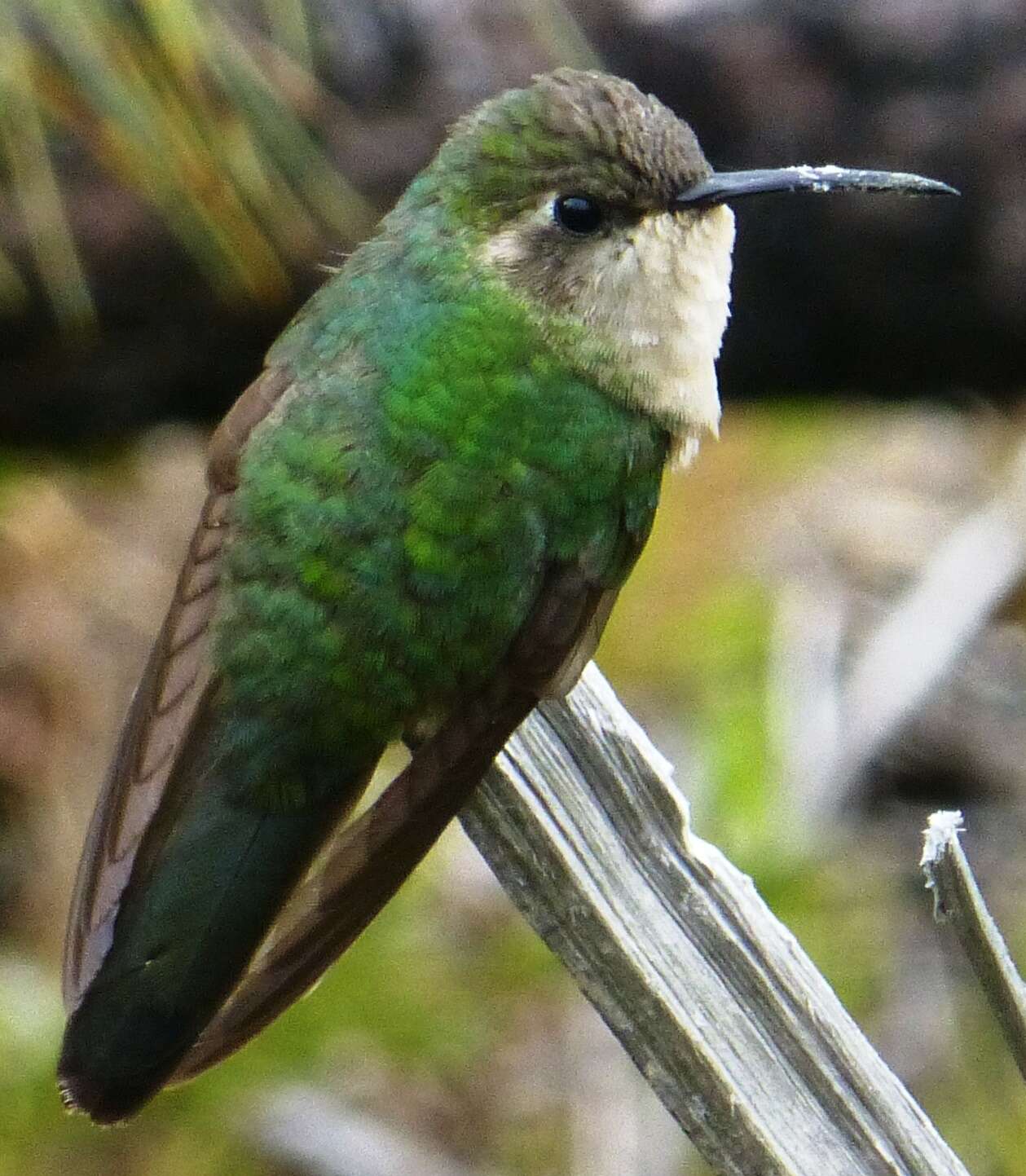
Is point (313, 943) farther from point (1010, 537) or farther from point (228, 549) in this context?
point (1010, 537)

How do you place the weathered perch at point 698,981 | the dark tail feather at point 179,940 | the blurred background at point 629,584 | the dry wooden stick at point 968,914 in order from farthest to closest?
the blurred background at point 629,584
the dark tail feather at point 179,940
the weathered perch at point 698,981
the dry wooden stick at point 968,914

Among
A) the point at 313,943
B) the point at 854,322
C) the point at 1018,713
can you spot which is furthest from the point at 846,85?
the point at 313,943

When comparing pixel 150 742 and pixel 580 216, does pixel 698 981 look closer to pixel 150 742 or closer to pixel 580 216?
pixel 150 742

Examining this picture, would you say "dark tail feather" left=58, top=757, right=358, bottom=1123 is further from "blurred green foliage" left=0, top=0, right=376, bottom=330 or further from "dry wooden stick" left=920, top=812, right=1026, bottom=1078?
"blurred green foliage" left=0, top=0, right=376, bottom=330

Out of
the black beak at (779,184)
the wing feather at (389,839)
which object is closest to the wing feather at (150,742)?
the wing feather at (389,839)

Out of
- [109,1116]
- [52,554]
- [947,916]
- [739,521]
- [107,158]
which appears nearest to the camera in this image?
[947,916]

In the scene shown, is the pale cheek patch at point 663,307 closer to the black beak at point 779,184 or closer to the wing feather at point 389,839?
the black beak at point 779,184

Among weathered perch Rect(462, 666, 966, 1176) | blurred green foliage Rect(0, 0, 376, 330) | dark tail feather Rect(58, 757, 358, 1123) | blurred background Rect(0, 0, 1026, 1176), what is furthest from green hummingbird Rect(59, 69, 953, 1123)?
blurred background Rect(0, 0, 1026, 1176)

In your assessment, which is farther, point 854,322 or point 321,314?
point 854,322
